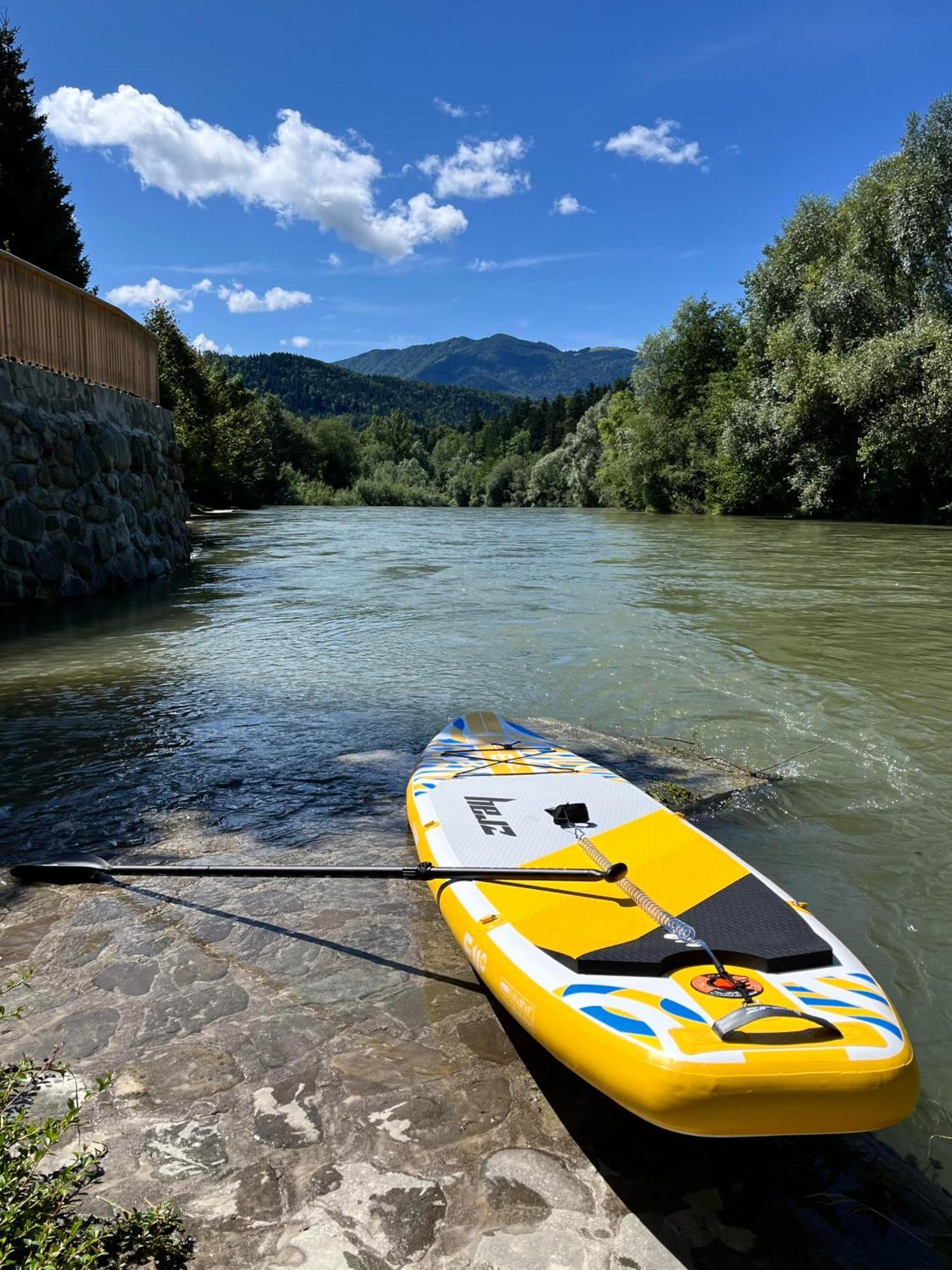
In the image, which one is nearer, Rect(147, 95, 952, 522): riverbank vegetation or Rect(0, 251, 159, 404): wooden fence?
Rect(0, 251, 159, 404): wooden fence

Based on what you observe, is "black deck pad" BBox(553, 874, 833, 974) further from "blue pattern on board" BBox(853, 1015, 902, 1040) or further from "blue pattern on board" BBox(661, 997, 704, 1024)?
"blue pattern on board" BBox(853, 1015, 902, 1040)

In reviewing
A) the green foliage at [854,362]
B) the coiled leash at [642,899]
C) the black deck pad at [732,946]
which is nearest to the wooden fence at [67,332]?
the coiled leash at [642,899]

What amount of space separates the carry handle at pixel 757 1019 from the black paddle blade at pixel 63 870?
2432 millimetres

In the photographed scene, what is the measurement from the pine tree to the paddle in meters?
26.4

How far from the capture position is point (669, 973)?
2.13 metres

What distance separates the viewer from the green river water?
362 cm

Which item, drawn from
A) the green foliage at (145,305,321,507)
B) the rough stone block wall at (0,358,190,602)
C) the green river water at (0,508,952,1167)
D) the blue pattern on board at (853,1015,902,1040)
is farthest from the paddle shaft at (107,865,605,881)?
the green foliage at (145,305,321,507)

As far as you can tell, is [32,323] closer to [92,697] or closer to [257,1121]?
[92,697]

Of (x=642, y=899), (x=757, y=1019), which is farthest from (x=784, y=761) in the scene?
(x=757, y=1019)

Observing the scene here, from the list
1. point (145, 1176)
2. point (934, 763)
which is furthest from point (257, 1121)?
point (934, 763)

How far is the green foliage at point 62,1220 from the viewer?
57.4 inches

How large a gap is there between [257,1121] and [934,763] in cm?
430

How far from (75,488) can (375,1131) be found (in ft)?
32.8

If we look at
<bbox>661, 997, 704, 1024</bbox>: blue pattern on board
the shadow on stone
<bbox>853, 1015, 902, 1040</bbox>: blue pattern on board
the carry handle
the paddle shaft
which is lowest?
the shadow on stone
